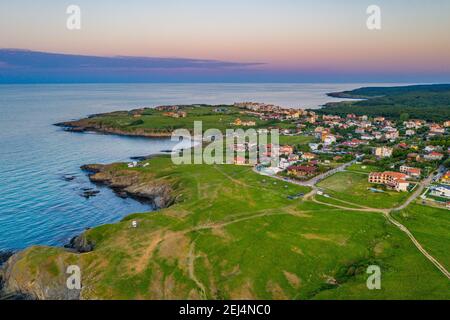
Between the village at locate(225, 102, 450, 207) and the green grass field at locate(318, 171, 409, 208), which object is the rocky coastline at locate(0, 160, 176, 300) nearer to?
the village at locate(225, 102, 450, 207)

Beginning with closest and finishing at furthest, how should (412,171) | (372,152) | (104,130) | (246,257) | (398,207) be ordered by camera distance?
(246,257) → (398,207) → (412,171) → (372,152) → (104,130)

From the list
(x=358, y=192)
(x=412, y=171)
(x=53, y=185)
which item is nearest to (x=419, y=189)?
(x=412, y=171)

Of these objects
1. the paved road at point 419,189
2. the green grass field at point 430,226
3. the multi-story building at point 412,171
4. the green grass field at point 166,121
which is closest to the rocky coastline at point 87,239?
the green grass field at point 430,226

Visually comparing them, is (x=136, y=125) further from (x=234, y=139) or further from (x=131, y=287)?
(x=131, y=287)

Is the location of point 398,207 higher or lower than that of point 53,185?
lower

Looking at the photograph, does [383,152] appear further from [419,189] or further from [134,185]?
[134,185]

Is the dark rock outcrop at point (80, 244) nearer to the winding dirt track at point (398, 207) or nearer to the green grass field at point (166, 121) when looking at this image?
the winding dirt track at point (398, 207)

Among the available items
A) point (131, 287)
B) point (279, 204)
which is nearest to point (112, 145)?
point (279, 204)
